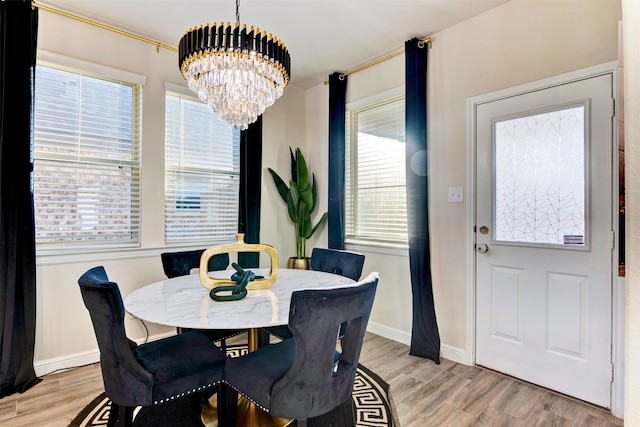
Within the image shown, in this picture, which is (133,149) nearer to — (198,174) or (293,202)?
(198,174)

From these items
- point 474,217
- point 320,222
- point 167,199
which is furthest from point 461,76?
point 167,199

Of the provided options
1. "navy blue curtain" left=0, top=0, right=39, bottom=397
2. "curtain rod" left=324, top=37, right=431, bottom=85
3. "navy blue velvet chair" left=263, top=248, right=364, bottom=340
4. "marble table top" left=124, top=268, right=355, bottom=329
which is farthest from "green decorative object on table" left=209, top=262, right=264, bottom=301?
"curtain rod" left=324, top=37, right=431, bottom=85

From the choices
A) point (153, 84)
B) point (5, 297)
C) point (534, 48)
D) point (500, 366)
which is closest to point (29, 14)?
point (153, 84)

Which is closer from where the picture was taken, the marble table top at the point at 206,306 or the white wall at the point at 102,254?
the marble table top at the point at 206,306

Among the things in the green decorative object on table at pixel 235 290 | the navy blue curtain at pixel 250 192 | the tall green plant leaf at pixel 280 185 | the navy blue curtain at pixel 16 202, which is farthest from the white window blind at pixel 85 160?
the green decorative object on table at pixel 235 290

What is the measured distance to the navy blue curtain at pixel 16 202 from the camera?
6.98 ft

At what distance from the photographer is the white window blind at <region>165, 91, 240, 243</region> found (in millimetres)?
3004

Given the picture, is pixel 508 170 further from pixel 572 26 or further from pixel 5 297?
pixel 5 297

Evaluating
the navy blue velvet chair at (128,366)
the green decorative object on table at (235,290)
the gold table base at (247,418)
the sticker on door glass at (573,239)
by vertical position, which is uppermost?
the sticker on door glass at (573,239)

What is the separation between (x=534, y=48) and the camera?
2.23m

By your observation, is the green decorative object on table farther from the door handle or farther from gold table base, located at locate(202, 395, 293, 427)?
the door handle

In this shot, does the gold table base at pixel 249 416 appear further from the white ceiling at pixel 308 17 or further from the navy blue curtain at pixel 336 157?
the white ceiling at pixel 308 17

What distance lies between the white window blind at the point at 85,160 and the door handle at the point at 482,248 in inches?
112

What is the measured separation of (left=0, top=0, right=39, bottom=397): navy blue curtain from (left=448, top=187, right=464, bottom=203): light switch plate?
309 centimetres
